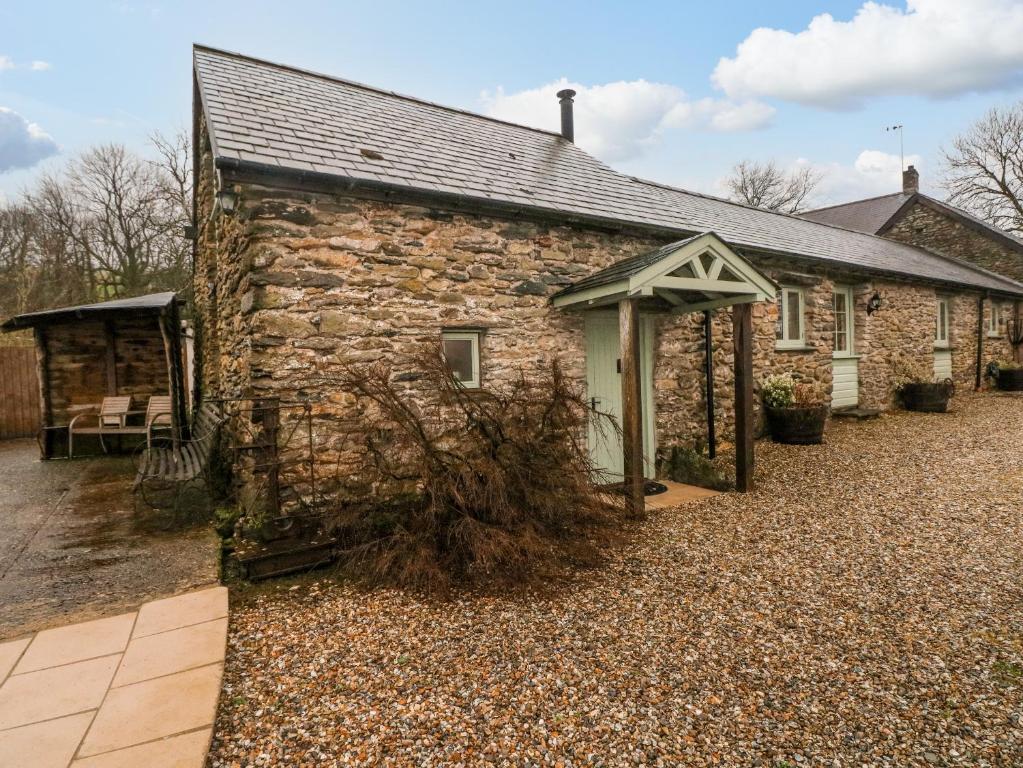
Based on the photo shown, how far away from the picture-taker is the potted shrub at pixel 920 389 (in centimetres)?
1098

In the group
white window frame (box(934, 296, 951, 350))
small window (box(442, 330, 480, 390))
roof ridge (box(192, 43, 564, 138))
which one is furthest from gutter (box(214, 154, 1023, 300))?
white window frame (box(934, 296, 951, 350))

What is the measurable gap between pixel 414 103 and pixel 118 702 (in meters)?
8.09

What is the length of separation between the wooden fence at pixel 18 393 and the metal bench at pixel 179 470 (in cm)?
774

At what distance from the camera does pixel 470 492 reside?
3551mm

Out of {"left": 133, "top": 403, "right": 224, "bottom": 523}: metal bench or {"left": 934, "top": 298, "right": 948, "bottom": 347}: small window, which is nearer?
{"left": 133, "top": 403, "right": 224, "bottom": 523}: metal bench

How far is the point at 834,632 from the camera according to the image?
2.88m

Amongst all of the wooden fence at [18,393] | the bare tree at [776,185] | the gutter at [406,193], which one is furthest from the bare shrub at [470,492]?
the bare tree at [776,185]

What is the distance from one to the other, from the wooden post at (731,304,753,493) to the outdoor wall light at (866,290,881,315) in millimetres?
6603

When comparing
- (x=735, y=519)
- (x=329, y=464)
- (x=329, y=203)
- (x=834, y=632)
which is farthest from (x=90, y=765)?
(x=735, y=519)

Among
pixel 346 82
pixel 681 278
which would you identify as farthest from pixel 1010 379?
pixel 346 82

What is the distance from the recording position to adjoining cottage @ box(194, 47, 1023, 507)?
449 centimetres

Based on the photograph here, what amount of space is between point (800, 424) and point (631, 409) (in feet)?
15.4

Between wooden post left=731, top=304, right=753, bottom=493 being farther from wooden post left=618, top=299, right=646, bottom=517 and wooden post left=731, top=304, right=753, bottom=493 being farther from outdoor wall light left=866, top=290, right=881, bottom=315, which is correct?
outdoor wall light left=866, top=290, right=881, bottom=315

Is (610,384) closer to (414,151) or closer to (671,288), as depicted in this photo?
(671,288)
